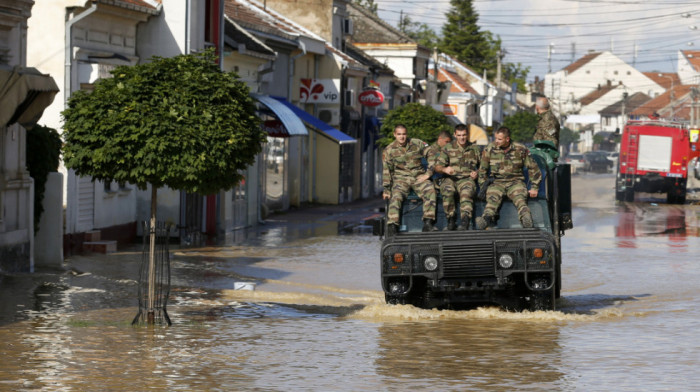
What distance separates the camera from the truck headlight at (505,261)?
1409 cm

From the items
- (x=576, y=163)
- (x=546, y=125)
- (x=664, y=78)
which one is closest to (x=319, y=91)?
(x=546, y=125)

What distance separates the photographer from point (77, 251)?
2267 centimetres

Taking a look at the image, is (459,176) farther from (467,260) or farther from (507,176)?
(467,260)

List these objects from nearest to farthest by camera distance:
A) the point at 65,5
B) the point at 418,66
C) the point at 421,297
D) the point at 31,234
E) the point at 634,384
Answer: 1. the point at 634,384
2. the point at 421,297
3. the point at 31,234
4. the point at 65,5
5. the point at 418,66

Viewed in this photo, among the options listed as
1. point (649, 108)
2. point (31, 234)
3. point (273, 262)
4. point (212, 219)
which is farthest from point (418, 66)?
point (649, 108)

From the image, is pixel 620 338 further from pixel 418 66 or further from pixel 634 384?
pixel 418 66

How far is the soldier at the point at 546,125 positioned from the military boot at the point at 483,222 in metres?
2.72

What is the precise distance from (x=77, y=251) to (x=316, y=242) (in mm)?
6492

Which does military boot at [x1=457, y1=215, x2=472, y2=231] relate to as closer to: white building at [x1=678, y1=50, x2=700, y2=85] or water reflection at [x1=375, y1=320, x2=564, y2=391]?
water reflection at [x1=375, y1=320, x2=564, y2=391]

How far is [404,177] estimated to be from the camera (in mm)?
15422

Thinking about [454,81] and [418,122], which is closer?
[418,122]

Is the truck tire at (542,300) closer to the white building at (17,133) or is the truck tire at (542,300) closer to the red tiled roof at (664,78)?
the white building at (17,133)

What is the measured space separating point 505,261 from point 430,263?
2.85 feet

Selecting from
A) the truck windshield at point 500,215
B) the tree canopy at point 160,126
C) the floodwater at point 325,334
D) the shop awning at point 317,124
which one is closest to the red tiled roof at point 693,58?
the shop awning at point 317,124
